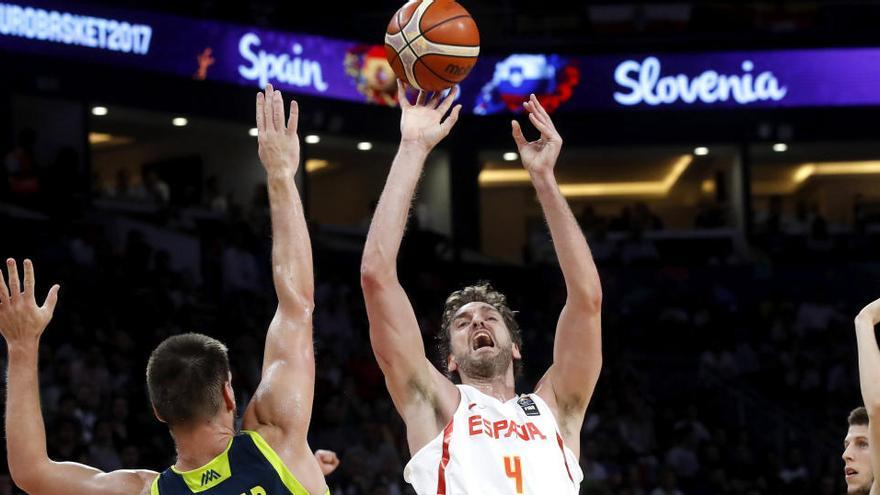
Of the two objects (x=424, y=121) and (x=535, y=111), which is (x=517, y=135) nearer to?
(x=535, y=111)

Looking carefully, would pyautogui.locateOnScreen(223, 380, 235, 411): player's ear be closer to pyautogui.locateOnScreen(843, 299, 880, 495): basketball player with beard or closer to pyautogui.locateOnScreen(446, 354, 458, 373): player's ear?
pyautogui.locateOnScreen(446, 354, 458, 373): player's ear

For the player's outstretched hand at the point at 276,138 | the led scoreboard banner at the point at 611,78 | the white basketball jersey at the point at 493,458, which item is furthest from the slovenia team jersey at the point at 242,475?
the led scoreboard banner at the point at 611,78

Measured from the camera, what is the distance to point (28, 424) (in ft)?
11.8

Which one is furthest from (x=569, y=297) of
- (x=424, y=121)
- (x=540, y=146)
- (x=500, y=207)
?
(x=500, y=207)

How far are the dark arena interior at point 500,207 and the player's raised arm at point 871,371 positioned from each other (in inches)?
276

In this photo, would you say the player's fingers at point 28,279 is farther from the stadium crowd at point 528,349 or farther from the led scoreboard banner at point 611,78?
the led scoreboard banner at point 611,78

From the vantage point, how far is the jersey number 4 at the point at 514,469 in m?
4.46

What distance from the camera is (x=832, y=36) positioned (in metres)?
20.7

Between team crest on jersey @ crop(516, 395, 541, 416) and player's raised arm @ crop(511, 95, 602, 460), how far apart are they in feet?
0.34

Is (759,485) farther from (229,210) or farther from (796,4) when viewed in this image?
(796,4)

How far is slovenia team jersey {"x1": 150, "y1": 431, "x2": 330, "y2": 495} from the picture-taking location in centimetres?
340

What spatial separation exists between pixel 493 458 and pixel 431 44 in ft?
5.05

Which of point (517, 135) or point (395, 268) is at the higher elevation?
point (517, 135)

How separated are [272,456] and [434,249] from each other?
15.9 metres
